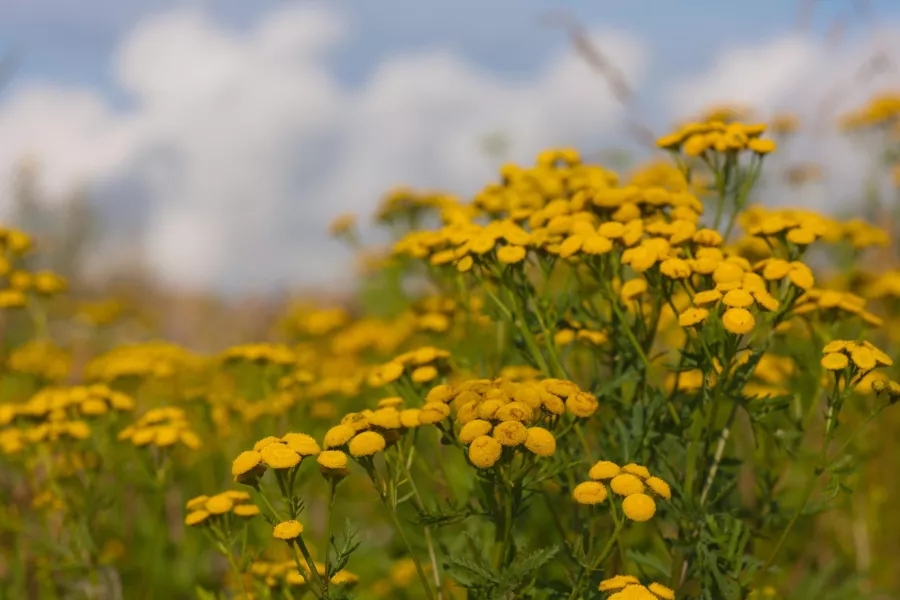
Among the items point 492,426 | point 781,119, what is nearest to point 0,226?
point 492,426

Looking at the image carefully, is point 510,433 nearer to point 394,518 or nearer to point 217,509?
point 394,518

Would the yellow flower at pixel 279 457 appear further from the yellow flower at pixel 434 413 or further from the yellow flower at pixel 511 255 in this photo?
the yellow flower at pixel 511 255

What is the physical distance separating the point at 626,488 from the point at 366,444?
2.67ft

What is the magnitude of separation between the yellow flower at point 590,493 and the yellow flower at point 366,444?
24.8 inches

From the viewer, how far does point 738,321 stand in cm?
268

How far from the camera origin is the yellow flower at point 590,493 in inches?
96.2

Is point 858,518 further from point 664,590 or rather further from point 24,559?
point 24,559

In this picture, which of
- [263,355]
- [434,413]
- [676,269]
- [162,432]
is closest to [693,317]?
[676,269]

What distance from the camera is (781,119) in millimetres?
7582

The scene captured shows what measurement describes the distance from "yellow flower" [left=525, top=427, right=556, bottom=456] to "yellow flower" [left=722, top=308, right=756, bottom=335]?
72cm

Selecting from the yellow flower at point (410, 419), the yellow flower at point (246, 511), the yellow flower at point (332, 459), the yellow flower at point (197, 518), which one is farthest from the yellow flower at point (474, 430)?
the yellow flower at point (197, 518)

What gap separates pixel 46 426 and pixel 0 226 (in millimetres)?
1937

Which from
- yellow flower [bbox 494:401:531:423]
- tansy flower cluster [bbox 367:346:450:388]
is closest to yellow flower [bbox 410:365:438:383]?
tansy flower cluster [bbox 367:346:450:388]

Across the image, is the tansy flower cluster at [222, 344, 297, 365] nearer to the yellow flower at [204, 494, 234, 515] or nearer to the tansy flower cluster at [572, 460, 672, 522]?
the yellow flower at [204, 494, 234, 515]
